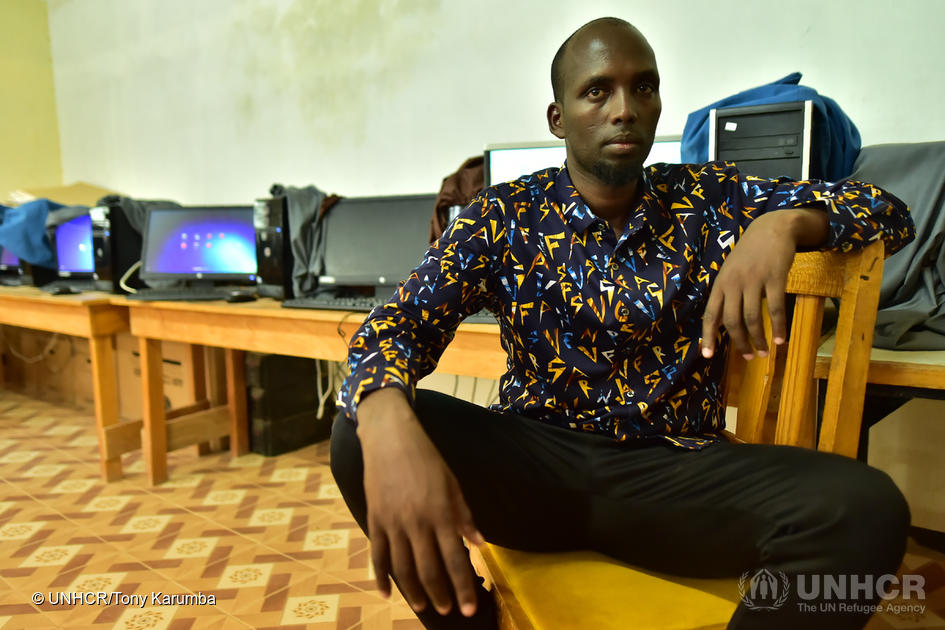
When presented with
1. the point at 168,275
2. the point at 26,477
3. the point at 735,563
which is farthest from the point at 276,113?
the point at 735,563

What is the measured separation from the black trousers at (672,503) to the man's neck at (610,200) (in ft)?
1.17

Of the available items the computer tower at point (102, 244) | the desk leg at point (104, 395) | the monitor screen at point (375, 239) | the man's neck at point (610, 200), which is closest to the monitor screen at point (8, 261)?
the computer tower at point (102, 244)

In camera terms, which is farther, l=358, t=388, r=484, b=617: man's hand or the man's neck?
the man's neck

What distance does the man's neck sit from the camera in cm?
97

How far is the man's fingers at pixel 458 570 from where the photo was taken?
571 millimetres

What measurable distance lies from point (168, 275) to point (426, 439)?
232 cm

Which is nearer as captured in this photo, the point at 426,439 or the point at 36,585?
the point at 426,439

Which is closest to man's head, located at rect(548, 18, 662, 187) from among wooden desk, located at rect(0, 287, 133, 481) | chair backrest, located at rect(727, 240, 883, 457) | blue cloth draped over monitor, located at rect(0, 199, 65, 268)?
chair backrest, located at rect(727, 240, 883, 457)

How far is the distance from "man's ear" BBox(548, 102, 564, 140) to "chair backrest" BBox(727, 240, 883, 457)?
44cm

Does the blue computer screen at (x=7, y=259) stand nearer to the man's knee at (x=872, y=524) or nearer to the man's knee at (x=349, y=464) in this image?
the man's knee at (x=349, y=464)

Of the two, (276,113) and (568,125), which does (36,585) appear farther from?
(276,113)

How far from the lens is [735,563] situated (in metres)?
0.73

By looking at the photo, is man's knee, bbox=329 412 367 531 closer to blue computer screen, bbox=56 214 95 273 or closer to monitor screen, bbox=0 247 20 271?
blue computer screen, bbox=56 214 95 273

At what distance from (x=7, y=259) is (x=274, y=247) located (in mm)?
2430
